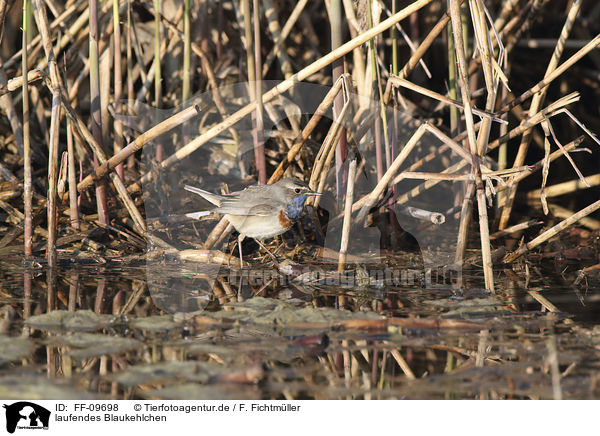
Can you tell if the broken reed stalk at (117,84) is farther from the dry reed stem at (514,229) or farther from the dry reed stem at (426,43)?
the dry reed stem at (514,229)

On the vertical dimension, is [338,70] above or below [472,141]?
above

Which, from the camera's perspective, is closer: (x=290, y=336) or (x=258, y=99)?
(x=290, y=336)

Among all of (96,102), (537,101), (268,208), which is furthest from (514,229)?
(96,102)

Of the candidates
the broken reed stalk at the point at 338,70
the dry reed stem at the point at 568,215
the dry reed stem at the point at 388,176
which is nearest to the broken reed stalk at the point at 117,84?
the broken reed stalk at the point at 338,70

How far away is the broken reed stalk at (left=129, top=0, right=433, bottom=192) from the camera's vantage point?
5027 millimetres

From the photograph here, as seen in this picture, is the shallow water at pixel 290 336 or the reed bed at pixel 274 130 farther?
the reed bed at pixel 274 130

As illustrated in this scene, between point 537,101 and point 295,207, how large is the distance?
2.16 m

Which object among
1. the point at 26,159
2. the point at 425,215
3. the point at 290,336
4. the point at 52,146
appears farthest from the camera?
the point at 425,215

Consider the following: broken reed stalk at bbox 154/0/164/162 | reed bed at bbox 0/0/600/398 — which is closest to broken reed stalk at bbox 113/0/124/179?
reed bed at bbox 0/0/600/398

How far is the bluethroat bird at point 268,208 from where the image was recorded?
5.59m

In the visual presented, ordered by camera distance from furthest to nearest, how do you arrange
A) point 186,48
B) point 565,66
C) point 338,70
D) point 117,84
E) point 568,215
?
point 568,215
point 186,48
point 117,84
point 338,70
point 565,66

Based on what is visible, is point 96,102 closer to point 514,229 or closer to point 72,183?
point 72,183

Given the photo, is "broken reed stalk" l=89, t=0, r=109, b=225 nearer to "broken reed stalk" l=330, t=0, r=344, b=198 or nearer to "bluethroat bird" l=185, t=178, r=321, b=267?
"bluethroat bird" l=185, t=178, r=321, b=267

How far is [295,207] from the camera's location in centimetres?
566
